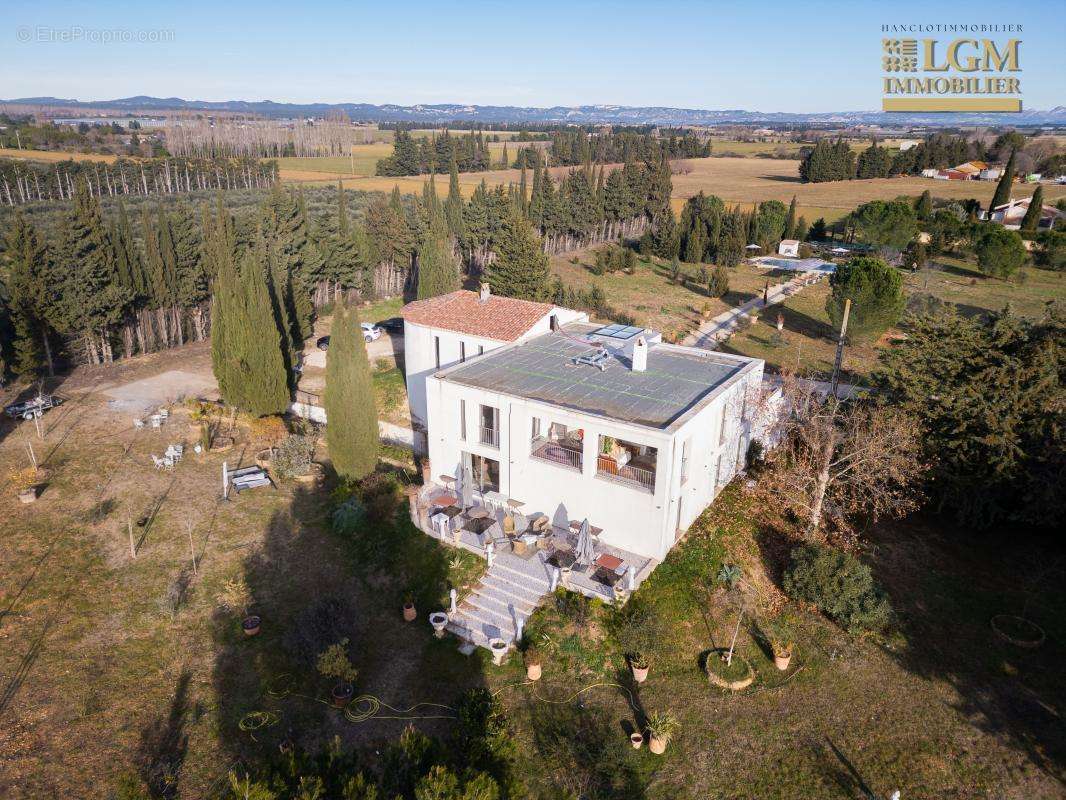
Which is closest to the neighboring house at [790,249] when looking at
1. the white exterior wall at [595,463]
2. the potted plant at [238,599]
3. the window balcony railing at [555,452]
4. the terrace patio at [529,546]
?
the white exterior wall at [595,463]

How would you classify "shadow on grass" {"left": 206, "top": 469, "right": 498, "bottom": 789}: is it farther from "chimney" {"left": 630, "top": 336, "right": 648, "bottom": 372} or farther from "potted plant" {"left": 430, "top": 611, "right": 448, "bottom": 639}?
"chimney" {"left": 630, "top": 336, "right": 648, "bottom": 372}

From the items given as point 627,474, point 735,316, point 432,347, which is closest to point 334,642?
point 627,474

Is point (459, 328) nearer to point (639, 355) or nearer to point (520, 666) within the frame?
point (639, 355)

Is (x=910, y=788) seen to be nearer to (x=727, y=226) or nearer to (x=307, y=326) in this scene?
(x=307, y=326)

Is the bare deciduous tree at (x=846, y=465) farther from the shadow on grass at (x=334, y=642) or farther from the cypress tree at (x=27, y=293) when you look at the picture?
the cypress tree at (x=27, y=293)

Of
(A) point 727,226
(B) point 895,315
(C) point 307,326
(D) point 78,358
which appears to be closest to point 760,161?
(A) point 727,226
